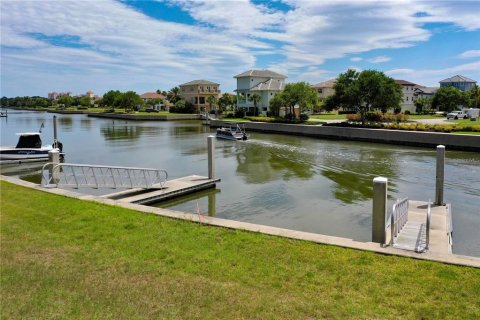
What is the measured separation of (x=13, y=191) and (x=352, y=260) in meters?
11.5

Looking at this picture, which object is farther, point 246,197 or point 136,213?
point 246,197

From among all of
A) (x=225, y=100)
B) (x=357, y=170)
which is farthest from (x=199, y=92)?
(x=357, y=170)

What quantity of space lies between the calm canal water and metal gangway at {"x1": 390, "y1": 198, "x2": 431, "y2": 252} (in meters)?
1.58

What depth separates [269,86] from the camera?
3406 inches

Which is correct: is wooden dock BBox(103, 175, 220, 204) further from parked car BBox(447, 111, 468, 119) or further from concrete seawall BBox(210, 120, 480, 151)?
parked car BBox(447, 111, 468, 119)

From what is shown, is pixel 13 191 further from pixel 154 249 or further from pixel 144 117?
pixel 144 117

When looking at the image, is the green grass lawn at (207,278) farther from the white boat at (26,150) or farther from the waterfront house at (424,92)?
the waterfront house at (424,92)

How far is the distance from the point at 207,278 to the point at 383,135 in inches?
1733

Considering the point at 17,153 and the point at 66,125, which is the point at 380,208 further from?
the point at 66,125

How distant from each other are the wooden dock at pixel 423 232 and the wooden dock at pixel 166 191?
9918 millimetres

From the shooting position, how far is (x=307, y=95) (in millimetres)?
67125

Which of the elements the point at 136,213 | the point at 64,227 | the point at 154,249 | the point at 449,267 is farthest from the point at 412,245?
the point at 64,227

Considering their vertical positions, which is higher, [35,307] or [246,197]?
[35,307]

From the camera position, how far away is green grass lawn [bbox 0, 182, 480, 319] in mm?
5379
